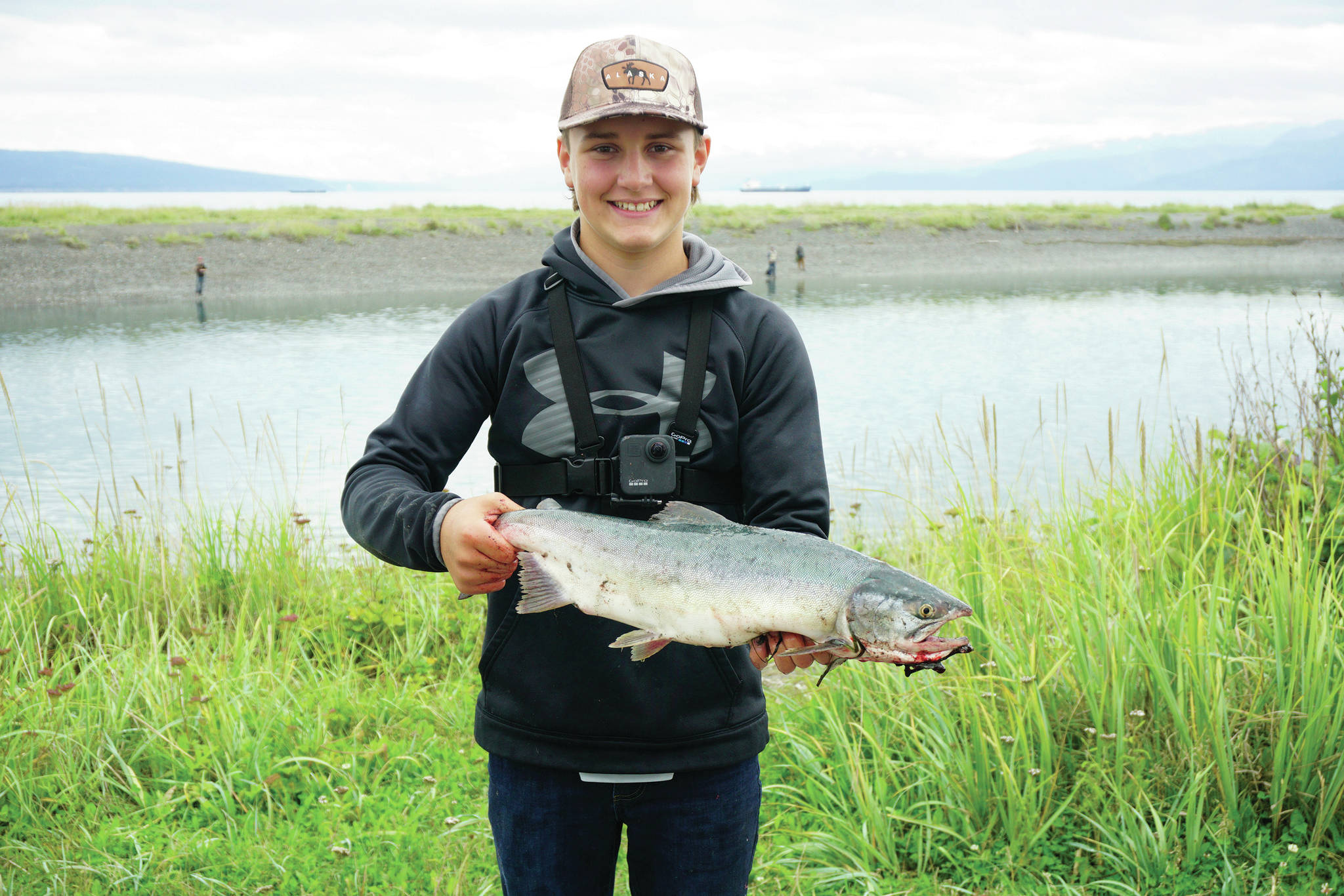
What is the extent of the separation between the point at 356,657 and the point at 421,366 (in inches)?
150

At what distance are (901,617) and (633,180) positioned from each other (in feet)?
3.93

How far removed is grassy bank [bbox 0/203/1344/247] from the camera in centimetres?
4069

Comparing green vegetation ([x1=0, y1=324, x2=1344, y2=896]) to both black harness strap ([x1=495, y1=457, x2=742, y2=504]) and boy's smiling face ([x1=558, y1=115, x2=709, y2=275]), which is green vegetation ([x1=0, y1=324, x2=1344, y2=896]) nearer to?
black harness strap ([x1=495, y1=457, x2=742, y2=504])

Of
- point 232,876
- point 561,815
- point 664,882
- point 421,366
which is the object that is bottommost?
point 232,876

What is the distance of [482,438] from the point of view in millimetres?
11828

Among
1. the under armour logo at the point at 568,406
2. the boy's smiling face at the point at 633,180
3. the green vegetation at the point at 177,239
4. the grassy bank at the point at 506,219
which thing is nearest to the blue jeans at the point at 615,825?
the under armour logo at the point at 568,406

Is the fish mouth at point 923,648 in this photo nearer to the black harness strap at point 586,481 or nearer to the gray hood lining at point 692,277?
the black harness strap at point 586,481

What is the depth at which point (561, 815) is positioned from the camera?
2377mm

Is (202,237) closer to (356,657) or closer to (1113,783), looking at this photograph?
(356,657)

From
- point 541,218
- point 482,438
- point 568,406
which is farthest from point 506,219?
point 568,406

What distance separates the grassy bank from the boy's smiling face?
35.0 meters

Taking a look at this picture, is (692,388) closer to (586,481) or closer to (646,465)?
(646,465)

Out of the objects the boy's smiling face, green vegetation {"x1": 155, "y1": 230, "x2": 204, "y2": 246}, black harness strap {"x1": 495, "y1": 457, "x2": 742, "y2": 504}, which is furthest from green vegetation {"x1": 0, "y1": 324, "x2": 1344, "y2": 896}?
green vegetation {"x1": 155, "y1": 230, "x2": 204, "y2": 246}

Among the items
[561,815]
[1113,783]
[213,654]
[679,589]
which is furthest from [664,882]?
[213,654]
